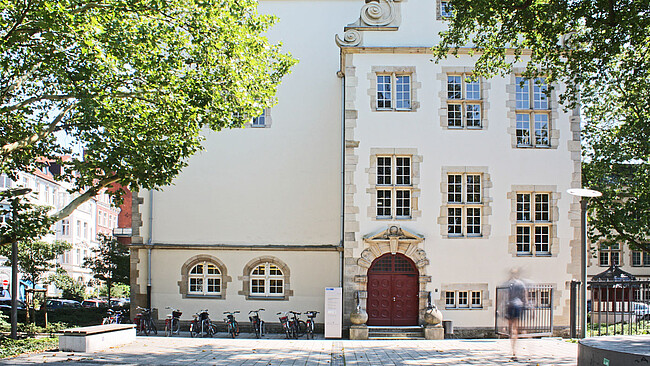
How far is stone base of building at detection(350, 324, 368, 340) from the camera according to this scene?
20.3 meters

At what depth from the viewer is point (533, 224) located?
2181 cm

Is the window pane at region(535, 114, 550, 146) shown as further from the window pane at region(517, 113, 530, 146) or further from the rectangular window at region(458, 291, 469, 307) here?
the rectangular window at region(458, 291, 469, 307)

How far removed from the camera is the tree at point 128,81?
14.0m

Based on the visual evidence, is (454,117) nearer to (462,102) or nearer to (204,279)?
(462,102)

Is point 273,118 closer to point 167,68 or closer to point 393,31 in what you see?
point 393,31

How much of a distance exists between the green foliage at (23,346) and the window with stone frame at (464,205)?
12198mm

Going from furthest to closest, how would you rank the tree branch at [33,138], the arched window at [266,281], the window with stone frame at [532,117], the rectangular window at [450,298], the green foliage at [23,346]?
the arched window at [266,281]
the window with stone frame at [532,117]
the rectangular window at [450,298]
the green foliage at [23,346]
the tree branch at [33,138]

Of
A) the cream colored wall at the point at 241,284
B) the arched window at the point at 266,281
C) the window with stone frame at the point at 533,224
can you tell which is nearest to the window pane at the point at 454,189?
the window with stone frame at the point at 533,224

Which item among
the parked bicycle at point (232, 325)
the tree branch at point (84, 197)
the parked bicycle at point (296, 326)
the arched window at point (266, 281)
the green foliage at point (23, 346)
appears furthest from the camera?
the arched window at point (266, 281)

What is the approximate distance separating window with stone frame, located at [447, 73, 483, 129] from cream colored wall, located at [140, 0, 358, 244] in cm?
428

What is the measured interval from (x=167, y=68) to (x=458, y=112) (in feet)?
35.4

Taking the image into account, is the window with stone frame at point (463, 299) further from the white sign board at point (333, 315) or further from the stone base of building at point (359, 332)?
the white sign board at point (333, 315)

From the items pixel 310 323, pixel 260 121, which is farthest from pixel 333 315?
pixel 260 121

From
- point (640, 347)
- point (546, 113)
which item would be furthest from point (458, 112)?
point (640, 347)
